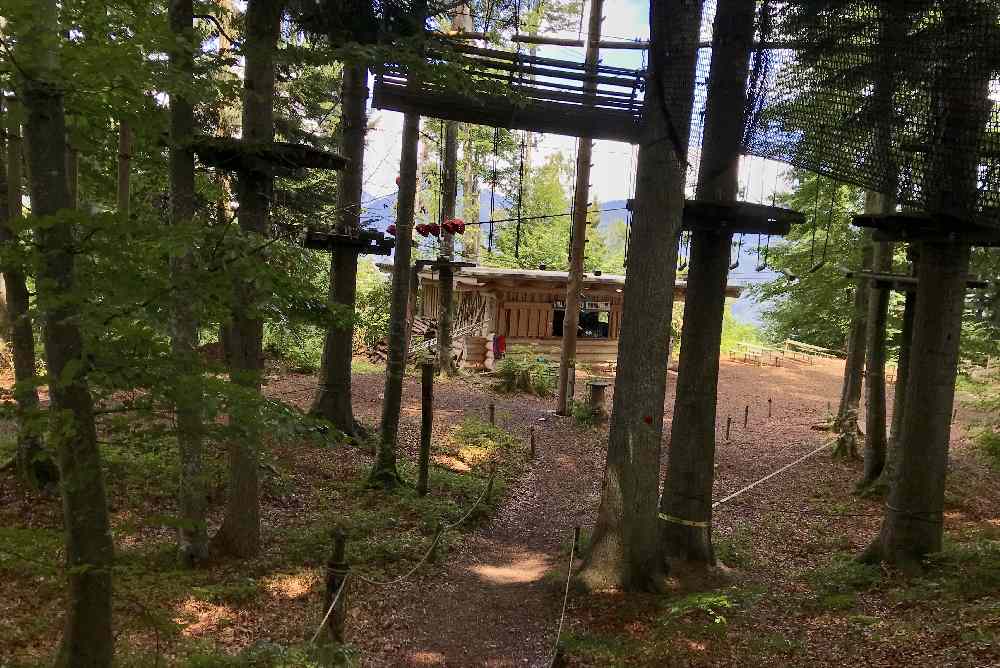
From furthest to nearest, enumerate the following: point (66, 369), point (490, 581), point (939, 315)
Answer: point (490, 581) < point (939, 315) < point (66, 369)

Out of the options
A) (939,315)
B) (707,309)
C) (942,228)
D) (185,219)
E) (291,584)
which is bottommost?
(291,584)

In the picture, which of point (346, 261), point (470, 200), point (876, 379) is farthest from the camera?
point (470, 200)

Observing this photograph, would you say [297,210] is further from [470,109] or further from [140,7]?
[140,7]

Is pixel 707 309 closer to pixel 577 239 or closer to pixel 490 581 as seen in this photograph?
pixel 490 581

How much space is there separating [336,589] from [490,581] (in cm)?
343

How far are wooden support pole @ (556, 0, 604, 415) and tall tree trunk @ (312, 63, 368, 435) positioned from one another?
253 inches

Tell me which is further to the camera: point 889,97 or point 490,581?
point 490,581

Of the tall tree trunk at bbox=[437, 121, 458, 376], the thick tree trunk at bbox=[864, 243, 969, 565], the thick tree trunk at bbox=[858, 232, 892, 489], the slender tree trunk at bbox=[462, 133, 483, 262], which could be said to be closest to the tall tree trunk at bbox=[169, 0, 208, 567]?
the thick tree trunk at bbox=[864, 243, 969, 565]

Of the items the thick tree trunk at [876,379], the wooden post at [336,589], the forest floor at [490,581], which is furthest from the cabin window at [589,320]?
the wooden post at [336,589]

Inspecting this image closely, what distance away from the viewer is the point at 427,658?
21.6ft

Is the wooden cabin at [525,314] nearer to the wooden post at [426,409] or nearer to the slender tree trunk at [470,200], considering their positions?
the slender tree trunk at [470,200]

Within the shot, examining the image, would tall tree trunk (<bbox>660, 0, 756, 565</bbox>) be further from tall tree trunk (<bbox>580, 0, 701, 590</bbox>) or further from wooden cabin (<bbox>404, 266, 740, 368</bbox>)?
wooden cabin (<bbox>404, 266, 740, 368</bbox>)

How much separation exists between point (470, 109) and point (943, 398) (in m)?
6.62

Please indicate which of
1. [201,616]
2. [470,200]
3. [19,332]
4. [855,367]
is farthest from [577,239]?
[470,200]
